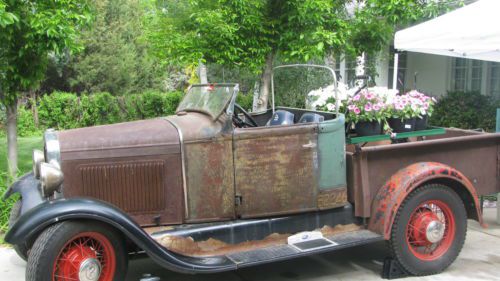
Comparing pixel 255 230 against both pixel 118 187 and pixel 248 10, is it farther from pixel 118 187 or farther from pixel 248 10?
pixel 248 10

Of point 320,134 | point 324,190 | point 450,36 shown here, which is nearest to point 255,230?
point 324,190

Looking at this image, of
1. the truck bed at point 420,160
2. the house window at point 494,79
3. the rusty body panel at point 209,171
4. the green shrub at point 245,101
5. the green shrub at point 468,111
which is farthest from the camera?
the green shrub at point 245,101

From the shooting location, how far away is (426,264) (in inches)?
170

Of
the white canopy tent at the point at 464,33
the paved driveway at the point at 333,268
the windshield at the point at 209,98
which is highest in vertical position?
the white canopy tent at the point at 464,33

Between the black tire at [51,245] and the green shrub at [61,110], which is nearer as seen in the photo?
the black tire at [51,245]

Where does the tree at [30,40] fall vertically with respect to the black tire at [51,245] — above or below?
above

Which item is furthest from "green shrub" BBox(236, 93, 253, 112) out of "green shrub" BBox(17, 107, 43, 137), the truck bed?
the truck bed

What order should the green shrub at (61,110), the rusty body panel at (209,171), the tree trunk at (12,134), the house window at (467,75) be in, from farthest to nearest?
the green shrub at (61,110) < the house window at (467,75) < the tree trunk at (12,134) < the rusty body panel at (209,171)

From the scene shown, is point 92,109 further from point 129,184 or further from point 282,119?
point 129,184

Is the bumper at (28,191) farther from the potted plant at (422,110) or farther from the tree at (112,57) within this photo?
the tree at (112,57)

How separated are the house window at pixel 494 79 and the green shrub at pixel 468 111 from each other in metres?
0.60

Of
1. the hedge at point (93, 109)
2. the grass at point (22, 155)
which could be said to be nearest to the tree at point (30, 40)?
the grass at point (22, 155)

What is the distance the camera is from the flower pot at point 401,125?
4.87 metres

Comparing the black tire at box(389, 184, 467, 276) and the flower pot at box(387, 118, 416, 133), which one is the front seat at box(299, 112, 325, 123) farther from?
the black tire at box(389, 184, 467, 276)
